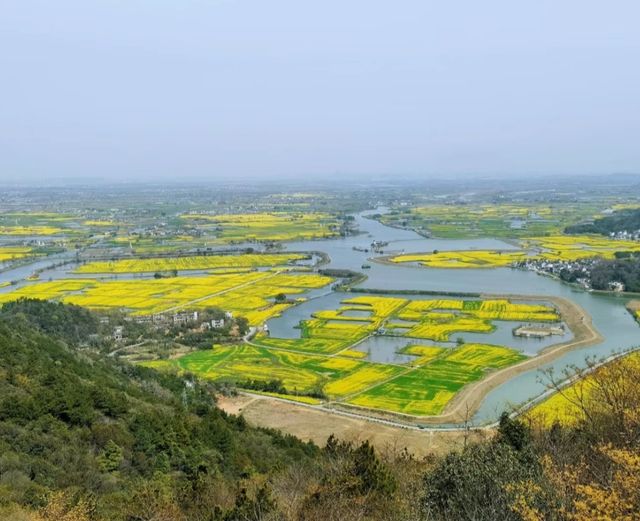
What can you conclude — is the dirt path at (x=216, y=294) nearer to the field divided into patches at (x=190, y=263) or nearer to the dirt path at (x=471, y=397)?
the field divided into patches at (x=190, y=263)

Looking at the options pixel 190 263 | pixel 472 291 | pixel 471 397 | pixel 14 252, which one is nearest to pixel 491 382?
pixel 471 397

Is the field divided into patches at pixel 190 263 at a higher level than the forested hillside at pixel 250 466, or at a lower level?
lower

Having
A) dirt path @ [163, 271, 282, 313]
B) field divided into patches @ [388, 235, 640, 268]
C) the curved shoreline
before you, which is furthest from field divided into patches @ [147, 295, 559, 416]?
field divided into patches @ [388, 235, 640, 268]

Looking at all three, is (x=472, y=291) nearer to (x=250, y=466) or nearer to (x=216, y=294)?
(x=216, y=294)

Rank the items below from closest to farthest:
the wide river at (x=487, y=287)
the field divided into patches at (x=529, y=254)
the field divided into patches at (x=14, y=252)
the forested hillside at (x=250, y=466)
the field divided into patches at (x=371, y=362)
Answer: the forested hillside at (x=250, y=466) < the field divided into patches at (x=371, y=362) < the wide river at (x=487, y=287) < the field divided into patches at (x=529, y=254) < the field divided into patches at (x=14, y=252)

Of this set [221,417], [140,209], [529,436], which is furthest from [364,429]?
[140,209]

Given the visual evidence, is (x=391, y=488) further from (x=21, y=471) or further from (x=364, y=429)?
(x=364, y=429)

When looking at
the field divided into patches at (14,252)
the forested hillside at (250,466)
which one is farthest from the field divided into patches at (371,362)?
the field divided into patches at (14,252)

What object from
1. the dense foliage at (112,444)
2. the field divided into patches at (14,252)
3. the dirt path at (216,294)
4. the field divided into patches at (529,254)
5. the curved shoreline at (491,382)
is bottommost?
the dirt path at (216,294)

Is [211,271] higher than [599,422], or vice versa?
[599,422]
